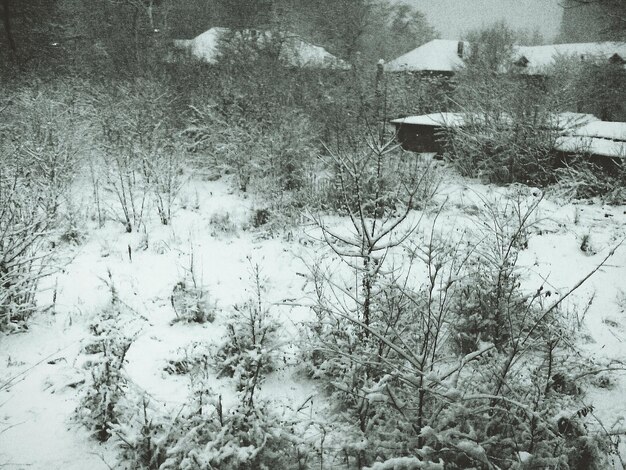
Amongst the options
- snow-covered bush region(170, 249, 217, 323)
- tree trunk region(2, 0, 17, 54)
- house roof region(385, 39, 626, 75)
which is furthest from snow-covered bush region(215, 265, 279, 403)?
house roof region(385, 39, 626, 75)

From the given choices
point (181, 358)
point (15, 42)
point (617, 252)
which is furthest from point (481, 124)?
point (15, 42)

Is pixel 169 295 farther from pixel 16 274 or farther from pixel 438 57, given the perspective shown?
pixel 438 57

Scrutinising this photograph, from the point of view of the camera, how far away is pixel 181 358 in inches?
141

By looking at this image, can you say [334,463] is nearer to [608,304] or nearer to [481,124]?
[608,304]

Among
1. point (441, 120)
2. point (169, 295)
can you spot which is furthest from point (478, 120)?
point (169, 295)

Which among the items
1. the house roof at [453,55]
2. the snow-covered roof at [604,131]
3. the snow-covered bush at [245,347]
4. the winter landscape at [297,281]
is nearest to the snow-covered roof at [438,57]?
the house roof at [453,55]

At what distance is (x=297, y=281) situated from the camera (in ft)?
16.6

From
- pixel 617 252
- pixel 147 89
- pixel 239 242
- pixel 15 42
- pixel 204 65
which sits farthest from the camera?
pixel 15 42

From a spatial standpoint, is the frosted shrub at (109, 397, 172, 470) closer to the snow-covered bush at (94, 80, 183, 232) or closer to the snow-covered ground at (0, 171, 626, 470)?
the snow-covered ground at (0, 171, 626, 470)

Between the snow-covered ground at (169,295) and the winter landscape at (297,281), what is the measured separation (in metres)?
0.03

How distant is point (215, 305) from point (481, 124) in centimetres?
787

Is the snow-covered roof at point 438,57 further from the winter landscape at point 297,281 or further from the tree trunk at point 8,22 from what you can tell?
the tree trunk at point 8,22

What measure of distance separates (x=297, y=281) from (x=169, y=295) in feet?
Answer: 5.03

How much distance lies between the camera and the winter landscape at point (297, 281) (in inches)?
97.5
